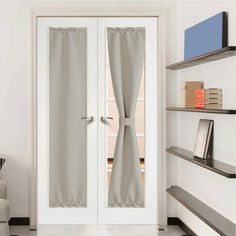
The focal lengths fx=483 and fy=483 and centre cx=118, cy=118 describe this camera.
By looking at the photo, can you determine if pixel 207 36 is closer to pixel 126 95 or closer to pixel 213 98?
pixel 213 98

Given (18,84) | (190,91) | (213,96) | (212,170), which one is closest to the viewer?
(212,170)

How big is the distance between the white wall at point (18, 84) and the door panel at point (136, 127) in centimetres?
21

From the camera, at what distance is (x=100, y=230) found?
5.25 metres

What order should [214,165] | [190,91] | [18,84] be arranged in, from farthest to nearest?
[18,84] → [190,91] → [214,165]

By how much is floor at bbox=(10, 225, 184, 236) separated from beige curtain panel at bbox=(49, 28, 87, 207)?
0.98ft

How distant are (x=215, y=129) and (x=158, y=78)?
1.47m

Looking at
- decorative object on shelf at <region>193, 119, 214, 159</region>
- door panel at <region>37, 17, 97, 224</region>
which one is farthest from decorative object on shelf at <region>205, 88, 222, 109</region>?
door panel at <region>37, 17, 97, 224</region>

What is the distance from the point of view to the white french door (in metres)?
5.41

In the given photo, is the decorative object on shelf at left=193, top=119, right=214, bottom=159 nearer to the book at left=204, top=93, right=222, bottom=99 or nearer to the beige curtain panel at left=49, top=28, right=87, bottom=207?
the book at left=204, top=93, right=222, bottom=99

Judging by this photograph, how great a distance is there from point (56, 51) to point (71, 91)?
478 millimetres

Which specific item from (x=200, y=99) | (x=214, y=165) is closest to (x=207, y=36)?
(x=200, y=99)

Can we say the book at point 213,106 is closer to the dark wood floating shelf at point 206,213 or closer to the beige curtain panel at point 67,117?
the dark wood floating shelf at point 206,213

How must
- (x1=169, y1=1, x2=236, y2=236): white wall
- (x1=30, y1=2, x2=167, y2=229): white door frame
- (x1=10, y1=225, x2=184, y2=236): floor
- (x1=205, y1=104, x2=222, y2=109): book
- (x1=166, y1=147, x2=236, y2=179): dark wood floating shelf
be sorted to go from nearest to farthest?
1. (x1=166, y1=147, x2=236, y2=179): dark wood floating shelf
2. (x1=169, y1=1, x2=236, y2=236): white wall
3. (x1=205, y1=104, x2=222, y2=109): book
4. (x1=10, y1=225, x2=184, y2=236): floor
5. (x1=30, y1=2, x2=167, y2=229): white door frame

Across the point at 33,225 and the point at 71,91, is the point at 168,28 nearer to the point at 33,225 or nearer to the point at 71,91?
the point at 71,91
